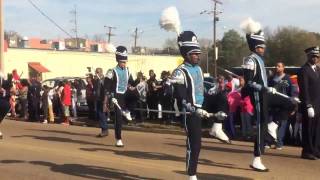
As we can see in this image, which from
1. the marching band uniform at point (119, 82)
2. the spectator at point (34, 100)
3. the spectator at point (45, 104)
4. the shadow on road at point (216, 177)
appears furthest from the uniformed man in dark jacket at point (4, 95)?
the spectator at point (34, 100)

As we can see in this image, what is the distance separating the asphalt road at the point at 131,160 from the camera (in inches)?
394

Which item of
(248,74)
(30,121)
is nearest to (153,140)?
(248,74)

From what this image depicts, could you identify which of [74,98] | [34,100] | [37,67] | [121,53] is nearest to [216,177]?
[121,53]

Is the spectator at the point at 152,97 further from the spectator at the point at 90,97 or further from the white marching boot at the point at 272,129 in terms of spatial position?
the white marching boot at the point at 272,129

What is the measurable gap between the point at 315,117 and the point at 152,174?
3.78 m

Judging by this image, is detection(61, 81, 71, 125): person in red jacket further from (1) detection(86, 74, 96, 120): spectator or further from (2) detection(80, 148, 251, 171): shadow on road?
(2) detection(80, 148, 251, 171): shadow on road

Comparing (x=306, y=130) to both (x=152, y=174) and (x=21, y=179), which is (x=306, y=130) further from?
(x=21, y=179)

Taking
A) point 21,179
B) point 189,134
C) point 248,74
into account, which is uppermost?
point 248,74

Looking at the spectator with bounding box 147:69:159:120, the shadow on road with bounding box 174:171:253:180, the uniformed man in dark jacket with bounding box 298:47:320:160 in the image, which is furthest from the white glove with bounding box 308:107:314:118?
the spectator with bounding box 147:69:159:120

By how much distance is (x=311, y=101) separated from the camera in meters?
11.7

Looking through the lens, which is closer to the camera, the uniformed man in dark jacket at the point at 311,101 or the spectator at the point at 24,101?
the uniformed man in dark jacket at the point at 311,101

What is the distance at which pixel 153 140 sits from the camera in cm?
1545

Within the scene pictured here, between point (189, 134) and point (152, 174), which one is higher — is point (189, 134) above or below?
above

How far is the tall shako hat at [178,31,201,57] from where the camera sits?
884 centimetres
